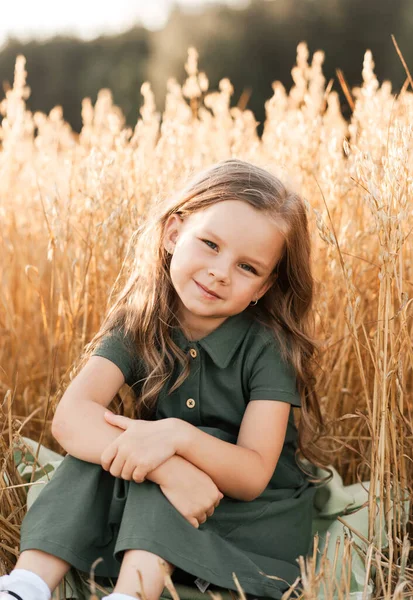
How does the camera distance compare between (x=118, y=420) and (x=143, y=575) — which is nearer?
(x=143, y=575)

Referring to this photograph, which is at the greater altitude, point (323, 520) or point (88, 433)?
point (88, 433)

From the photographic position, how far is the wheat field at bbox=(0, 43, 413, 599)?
1.49 metres

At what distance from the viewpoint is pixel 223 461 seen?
147 centimetres

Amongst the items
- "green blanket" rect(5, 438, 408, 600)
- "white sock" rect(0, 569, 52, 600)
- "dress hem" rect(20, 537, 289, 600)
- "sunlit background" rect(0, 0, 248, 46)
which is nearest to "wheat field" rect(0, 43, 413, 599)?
"green blanket" rect(5, 438, 408, 600)

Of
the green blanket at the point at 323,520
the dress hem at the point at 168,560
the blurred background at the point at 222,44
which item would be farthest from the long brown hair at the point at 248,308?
the blurred background at the point at 222,44

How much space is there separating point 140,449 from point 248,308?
54 cm

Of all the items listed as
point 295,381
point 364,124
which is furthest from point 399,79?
point 295,381

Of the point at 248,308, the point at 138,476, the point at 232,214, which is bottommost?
the point at 138,476

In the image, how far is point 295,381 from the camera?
1.67 meters

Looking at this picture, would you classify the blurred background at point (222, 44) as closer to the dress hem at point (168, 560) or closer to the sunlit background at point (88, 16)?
A: the sunlit background at point (88, 16)

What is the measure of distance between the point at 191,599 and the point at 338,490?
0.59 m

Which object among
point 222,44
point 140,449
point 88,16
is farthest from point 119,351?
point 222,44

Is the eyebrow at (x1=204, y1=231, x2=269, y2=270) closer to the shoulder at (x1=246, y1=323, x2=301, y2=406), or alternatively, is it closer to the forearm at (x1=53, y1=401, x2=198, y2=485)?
the shoulder at (x1=246, y1=323, x2=301, y2=406)

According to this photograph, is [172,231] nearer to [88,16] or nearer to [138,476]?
[138,476]
